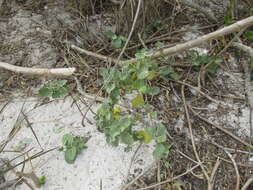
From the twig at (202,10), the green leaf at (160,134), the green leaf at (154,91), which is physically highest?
the twig at (202,10)

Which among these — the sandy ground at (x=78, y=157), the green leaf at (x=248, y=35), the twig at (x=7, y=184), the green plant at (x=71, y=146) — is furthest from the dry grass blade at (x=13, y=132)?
the green leaf at (x=248, y=35)

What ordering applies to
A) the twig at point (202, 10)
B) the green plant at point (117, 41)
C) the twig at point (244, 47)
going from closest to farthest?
the twig at point (244, 47) < the green plant at point (117, 41) < the twig at point (202, 10)

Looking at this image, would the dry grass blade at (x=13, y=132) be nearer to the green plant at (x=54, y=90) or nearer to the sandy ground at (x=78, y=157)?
the sandy ground at (x=78, y=157)

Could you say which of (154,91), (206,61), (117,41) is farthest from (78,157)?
(206,61)

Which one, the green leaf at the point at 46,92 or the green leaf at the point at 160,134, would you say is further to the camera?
the green leaf at the point at 46,92

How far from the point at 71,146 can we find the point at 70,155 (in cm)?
4

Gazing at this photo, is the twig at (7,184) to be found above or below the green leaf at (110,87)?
below

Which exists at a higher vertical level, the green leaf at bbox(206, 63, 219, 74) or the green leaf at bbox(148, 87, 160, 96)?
the green leaf at bbox(148, 87, 160, 96)

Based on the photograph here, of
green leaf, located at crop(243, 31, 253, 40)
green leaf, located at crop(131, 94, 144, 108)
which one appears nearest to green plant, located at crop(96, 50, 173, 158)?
green leaf, located at crop(131, 94, 144, 108)

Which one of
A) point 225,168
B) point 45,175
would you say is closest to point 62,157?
point 45,175

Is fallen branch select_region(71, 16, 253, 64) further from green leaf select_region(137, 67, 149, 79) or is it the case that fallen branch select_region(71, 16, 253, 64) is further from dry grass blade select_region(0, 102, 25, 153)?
dry grass blade select_region(0, 102, 25, 153)

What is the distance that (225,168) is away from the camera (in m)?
1.17

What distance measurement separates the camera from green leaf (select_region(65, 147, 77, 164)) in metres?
1.14

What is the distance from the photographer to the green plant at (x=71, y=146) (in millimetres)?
1142
